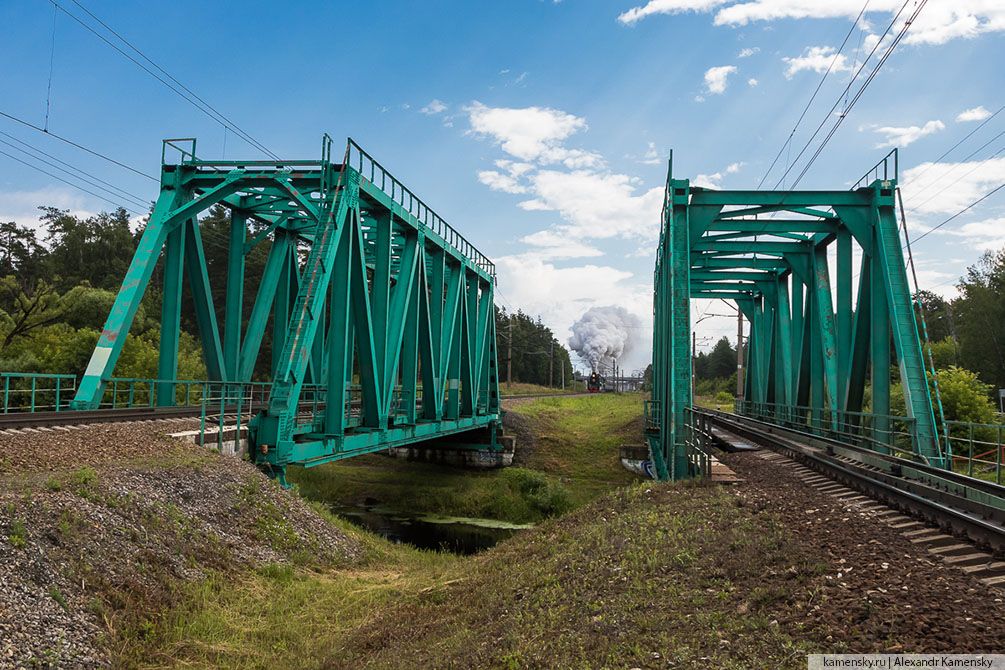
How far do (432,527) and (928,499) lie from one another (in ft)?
66.2

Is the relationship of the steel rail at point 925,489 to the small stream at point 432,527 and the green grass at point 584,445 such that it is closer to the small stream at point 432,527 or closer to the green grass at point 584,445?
the small stream at point 432,527

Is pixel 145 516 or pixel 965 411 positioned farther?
pixel 965 411

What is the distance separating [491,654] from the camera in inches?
256

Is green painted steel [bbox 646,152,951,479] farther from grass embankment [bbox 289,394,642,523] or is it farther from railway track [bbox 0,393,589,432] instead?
railway track [bbox 0,393,589,432]

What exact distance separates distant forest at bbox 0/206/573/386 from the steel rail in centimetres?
3048

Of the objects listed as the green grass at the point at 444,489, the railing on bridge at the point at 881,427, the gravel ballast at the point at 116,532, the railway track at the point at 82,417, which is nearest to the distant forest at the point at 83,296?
the green grass at the point at 444,489

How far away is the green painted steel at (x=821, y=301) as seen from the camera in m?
16.0

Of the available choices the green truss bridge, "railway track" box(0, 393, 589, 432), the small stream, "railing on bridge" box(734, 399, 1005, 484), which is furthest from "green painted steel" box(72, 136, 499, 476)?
"railing on bridge" box(734, 399, 1005, 484)

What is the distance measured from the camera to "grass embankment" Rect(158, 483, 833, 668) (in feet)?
18.6

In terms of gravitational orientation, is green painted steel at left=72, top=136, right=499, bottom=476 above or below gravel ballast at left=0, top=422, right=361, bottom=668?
above

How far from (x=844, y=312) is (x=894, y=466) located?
1142 centimetres

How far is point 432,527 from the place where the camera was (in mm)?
25969

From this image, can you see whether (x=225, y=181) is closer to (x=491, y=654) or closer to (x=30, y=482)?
(x=30, y=482)

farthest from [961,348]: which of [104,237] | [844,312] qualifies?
[104,237]
